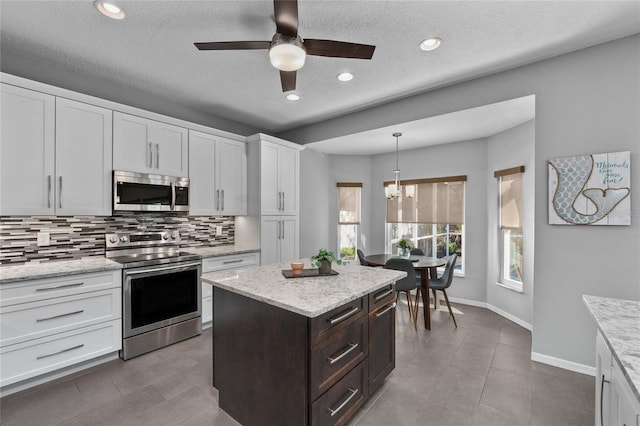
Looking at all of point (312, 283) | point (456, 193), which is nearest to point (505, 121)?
point (456, 193)

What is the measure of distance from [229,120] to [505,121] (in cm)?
385

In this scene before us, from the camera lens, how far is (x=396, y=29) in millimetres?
2246

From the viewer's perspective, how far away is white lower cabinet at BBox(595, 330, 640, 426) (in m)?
1.00

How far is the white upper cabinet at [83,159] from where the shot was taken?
2629mm

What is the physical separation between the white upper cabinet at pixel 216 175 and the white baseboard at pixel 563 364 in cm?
381

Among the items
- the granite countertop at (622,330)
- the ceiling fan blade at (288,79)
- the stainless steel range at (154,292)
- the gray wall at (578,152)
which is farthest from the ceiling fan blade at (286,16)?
the stainless steel range at (154,292)

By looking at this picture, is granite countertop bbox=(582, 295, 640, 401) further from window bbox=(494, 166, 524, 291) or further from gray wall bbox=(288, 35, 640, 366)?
window bbox=(494, 166, 524, 291)

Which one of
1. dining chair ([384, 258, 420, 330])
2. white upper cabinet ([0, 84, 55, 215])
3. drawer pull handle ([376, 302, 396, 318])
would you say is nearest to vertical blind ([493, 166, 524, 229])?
dining chair ([384, 258, 420, 330])

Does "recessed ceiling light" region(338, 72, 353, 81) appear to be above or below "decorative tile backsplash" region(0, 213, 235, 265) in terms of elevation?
above

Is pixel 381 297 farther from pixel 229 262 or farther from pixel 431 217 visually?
pixel 431 217

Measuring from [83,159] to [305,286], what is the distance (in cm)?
256

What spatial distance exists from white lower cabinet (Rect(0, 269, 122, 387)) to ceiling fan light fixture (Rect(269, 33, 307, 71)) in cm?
247

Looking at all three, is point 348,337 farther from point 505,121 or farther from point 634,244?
point 505,121

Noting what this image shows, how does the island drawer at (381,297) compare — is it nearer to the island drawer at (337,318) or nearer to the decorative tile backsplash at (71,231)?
the island drawer at (337,318)
